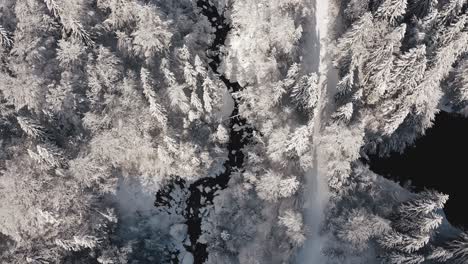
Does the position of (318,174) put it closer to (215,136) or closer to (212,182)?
(212,182)

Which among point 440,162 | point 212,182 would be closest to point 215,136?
point 212,182

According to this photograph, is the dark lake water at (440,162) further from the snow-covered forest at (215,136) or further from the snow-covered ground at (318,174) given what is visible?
the snow-covered ground at (318,174)

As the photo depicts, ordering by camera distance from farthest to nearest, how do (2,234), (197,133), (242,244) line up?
(197,133) → (242,244) → (2,234)

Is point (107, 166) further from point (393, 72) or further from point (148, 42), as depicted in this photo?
point (393, 72)

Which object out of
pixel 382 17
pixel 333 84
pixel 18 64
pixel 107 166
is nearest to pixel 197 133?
pixel 107 166

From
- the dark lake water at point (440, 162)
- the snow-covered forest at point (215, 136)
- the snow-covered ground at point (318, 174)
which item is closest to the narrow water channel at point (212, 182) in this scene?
the snow-covered forest at point (215, 136)
